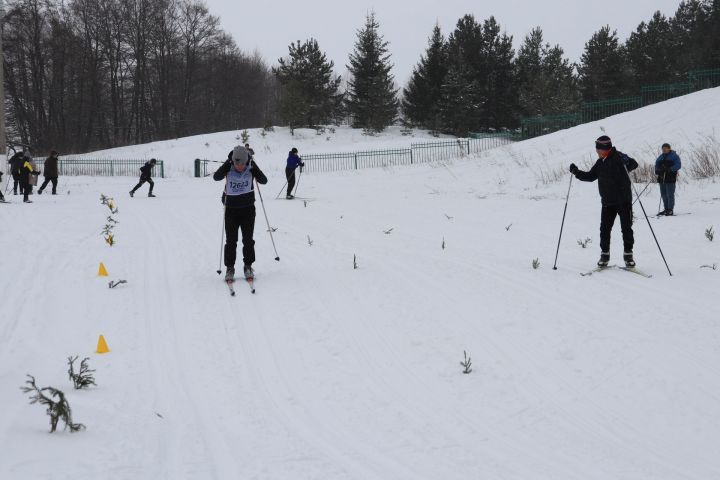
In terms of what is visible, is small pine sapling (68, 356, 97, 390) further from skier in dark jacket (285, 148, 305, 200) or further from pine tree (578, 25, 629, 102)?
pine tree (578, 25, 629, 102)

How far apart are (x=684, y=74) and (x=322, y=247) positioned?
41860mm

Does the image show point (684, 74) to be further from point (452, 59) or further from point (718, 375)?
point (718, 375)

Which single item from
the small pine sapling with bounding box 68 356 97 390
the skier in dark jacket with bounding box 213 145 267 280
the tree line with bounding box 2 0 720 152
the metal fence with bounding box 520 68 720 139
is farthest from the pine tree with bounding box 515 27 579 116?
the small pine sapling with bounding box 68 356 97 390

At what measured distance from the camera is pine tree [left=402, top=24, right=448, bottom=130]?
45750 mm

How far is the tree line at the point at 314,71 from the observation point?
4291 cm

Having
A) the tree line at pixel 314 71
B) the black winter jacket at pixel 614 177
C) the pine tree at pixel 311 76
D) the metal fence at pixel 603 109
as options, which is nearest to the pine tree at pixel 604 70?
the tree line at pixel 314 71

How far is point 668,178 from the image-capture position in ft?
42.3

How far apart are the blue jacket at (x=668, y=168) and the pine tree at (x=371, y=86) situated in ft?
108

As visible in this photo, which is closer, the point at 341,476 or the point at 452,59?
the point at 341,476

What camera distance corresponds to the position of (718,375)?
15.5 feet

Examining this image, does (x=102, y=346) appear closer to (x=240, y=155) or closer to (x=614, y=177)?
(x=240, y=155)

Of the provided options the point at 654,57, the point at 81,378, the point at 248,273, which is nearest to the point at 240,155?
the point at 248,273

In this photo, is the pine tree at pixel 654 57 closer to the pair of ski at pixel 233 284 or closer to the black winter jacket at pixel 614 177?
the black winter jacket at pixel 614 177

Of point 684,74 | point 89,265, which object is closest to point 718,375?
point 89,265
